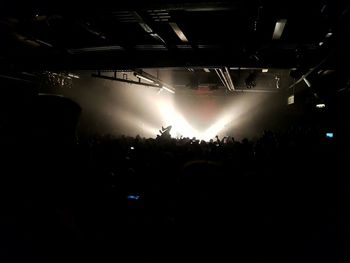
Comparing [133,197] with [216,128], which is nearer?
[133,197]

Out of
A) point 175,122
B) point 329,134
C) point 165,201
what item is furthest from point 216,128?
point 165,201

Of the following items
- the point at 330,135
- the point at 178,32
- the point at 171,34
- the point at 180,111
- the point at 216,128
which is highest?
the point at 171,34

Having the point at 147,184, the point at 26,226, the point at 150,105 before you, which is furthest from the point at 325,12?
the point at 150,105

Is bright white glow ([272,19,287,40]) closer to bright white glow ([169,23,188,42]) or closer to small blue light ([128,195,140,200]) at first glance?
bright white glow ([169,23,188,42])

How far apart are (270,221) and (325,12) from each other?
3917 millimetres

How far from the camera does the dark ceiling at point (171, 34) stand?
14.4 ft

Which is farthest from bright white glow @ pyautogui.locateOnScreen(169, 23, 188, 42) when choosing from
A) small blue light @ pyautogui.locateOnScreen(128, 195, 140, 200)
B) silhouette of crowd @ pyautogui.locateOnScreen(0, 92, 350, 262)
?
small blue light @ pyautogui.locateOnScreen(128, 195, 140, 200)

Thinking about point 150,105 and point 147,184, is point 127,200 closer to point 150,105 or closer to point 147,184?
point 147,184

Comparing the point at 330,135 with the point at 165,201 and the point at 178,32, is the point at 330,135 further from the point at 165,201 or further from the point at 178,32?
the point at 178,32

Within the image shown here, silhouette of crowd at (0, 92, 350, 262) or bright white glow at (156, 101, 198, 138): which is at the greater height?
bright white glow at (156, 101, 198, 138)

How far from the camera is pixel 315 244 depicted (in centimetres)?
522

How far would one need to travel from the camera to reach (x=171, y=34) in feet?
20.8

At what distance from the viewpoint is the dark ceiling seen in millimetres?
4395

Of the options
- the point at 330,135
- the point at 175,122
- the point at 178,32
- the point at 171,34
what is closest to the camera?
the point at 178,32
